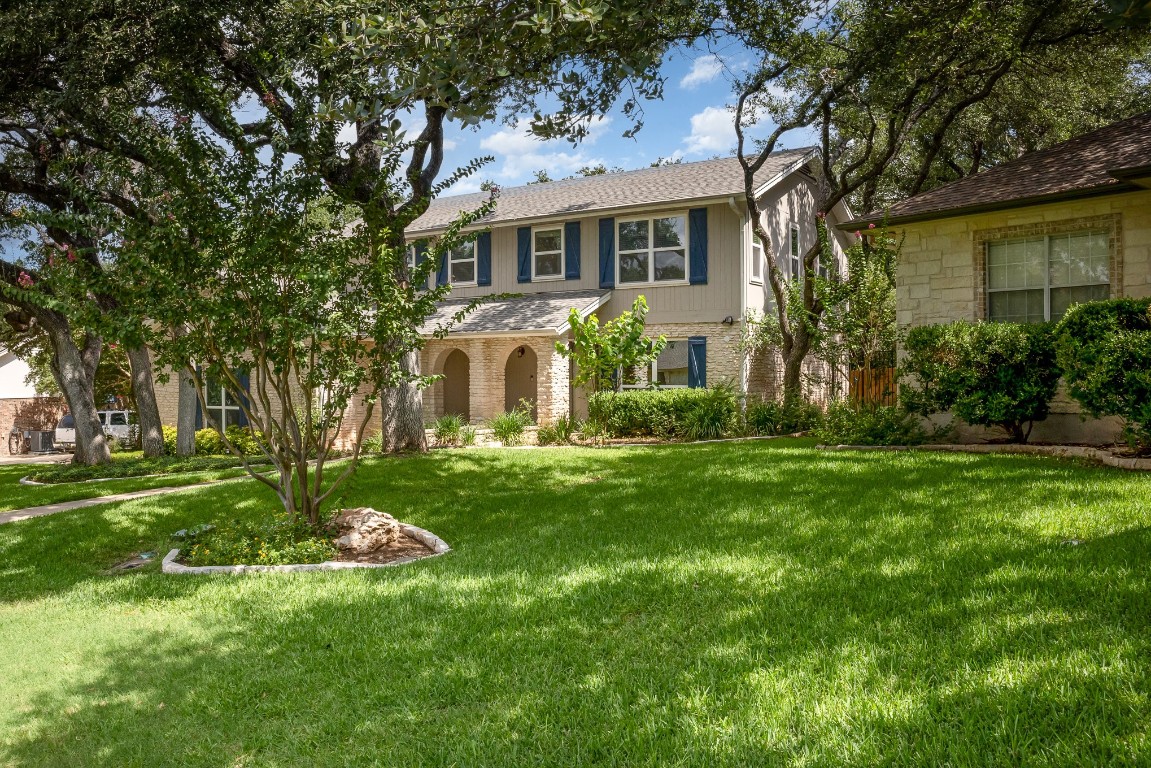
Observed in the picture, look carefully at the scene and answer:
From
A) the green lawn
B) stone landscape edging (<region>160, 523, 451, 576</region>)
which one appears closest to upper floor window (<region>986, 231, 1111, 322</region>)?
the green lawn

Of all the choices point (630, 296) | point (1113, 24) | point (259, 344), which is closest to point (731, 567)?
point (1113, 24)

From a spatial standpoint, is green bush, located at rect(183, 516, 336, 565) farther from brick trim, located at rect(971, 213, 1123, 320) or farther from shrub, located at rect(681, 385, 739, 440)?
shrub, located at rect(681, 385, 739, 440)

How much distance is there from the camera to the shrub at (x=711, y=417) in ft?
53.7

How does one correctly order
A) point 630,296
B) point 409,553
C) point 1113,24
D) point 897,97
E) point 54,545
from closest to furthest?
point 1113,24 < point 409,553 < point 54,545 < point 897,97 < point 630,296

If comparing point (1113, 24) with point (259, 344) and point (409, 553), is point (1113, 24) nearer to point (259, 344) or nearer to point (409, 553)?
point (409, 553)

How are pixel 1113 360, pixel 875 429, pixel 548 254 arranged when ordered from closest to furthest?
pixel 1113 360 < pixel 875 429 < pixel 548 254

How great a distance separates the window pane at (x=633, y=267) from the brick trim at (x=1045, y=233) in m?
8.71

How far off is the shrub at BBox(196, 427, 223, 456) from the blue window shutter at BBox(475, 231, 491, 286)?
793 cm

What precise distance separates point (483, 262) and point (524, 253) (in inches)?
51.5

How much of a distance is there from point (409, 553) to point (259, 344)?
2374 millimetres

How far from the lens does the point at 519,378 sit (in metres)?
23.8

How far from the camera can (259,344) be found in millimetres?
7383

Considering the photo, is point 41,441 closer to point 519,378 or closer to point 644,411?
point 519,378

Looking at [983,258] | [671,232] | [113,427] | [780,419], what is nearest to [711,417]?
[780,419]
